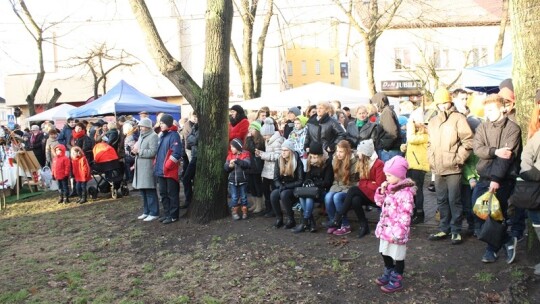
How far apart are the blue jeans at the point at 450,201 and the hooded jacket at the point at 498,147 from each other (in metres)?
0.62

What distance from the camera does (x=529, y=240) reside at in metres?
5.40

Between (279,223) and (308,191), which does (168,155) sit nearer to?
(279,223)

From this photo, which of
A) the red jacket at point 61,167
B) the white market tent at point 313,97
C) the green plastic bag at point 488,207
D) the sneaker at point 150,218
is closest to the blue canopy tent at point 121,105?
the white market tent at point 313,97

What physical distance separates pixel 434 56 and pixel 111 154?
3281cm

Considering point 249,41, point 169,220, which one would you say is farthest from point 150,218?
point 249,41

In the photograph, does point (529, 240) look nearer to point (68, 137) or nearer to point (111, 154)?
point (111, 154)

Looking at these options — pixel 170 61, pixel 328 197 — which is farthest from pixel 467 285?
pixel 170 61

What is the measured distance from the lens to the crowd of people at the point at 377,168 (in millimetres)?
5090

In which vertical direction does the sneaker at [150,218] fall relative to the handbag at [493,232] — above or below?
below

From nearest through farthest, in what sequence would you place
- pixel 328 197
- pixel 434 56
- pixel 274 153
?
1. pixel 328 197
2. pixel 274 153
3. pixel 434 56

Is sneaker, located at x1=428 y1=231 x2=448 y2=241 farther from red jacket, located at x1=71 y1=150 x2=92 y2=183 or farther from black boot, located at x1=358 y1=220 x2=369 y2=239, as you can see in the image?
red jacket, located at x1=71 y1=150 x2=92 y2=183

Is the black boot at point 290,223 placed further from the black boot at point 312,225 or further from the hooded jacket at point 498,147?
the hooded jacket at point 498,147

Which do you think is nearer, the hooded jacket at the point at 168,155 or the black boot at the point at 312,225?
the black boot at the point at 312,225

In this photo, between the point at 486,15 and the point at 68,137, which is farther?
the point at 486,15
